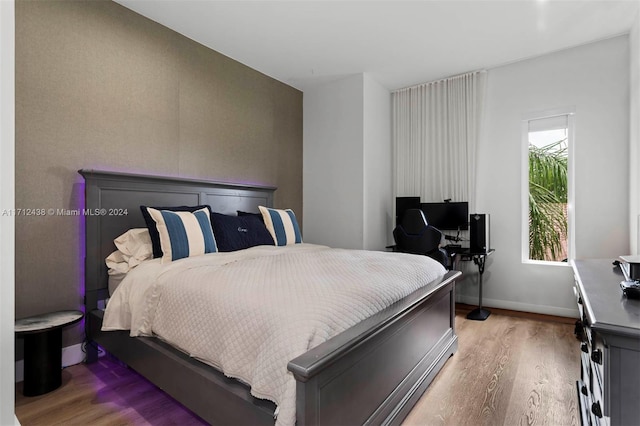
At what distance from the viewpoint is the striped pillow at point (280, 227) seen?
3264 mm

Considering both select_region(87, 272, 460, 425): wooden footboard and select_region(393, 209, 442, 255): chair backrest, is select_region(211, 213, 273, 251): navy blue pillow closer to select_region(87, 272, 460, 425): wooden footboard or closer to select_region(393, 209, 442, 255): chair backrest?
select_region(87, 272, 460, 425): wooden footboard

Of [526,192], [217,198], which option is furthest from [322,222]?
[526,192]

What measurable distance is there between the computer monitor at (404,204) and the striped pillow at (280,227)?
152cm

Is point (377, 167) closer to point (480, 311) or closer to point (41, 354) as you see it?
point (480, 311)

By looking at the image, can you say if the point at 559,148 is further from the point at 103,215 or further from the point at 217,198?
the point at 103,215

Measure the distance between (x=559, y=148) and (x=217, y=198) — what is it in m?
3.77

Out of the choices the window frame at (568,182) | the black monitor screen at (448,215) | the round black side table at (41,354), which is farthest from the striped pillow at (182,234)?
the window frame at (568,182)

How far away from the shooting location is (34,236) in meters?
2.26

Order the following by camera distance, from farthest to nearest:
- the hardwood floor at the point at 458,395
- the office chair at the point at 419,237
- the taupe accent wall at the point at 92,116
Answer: the office chair at the point at 419,237
the taupe accent wall at the point at 92,116
the hardwood floor at the point at 458,395

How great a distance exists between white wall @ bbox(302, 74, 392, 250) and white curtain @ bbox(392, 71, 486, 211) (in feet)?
0.75

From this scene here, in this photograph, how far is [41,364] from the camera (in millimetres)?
2035

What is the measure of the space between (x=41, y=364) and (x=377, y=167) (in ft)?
12.2

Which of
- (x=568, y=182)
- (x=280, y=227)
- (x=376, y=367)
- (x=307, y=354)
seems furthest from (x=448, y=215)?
(x=307, y=354)

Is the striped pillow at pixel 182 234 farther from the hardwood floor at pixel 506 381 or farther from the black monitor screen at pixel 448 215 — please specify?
the black monitor screen at pixel 448 215
